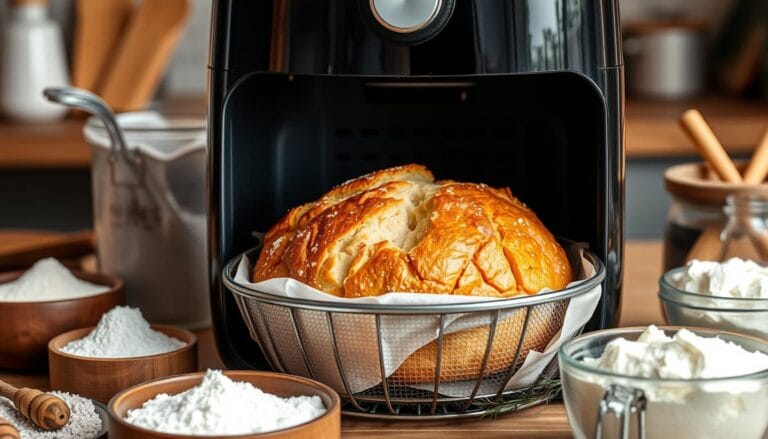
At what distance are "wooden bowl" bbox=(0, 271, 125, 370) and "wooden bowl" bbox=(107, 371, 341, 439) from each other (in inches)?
10.6

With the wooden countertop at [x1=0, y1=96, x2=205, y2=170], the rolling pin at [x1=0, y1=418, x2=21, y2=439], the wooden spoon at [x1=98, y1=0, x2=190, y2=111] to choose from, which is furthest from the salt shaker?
the rolling pin at [x1=0, y1=418, x2=21, y2=439]

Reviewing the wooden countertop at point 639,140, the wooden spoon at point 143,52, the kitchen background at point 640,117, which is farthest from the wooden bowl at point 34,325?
the wooden spoon at point 143,52

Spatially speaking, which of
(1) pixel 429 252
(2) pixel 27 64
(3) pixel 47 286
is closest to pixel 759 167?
(1) pixel 429 252

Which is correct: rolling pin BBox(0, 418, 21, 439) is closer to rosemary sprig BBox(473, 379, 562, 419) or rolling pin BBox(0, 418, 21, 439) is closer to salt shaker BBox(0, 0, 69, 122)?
rosemary sprig BBox(473, 379, 562, 419)

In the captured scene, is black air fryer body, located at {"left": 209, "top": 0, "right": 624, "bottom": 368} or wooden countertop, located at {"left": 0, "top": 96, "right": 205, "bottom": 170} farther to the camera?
wooden countertop, located at {"left": 0, "top": 96, "right": 205, "bottom": 170}

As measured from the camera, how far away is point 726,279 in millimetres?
925

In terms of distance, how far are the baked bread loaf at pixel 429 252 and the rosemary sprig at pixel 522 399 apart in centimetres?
3

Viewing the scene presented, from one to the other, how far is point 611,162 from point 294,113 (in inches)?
12.6

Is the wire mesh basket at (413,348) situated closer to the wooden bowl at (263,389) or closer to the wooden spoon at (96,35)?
the wooden bowl at (263,389)

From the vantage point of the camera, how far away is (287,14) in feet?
2.91

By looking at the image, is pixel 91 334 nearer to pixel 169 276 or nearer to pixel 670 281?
pixel 169 276

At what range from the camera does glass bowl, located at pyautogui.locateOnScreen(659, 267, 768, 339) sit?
34.4 inches

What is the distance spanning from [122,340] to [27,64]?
6.06 feet

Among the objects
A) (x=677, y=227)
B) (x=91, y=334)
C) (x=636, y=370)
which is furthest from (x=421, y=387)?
(x=677, y=227)
